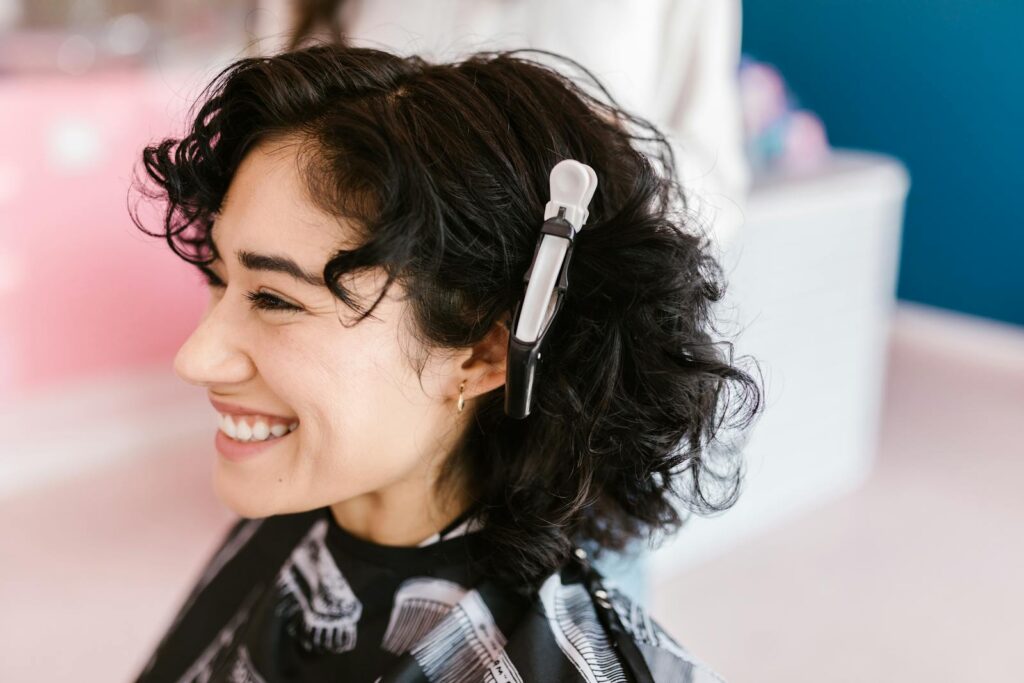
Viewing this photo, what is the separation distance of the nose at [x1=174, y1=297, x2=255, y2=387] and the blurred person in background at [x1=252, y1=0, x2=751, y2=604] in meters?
0.45

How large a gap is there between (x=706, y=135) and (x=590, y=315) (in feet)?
2.02

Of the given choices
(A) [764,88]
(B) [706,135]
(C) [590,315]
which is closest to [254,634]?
(C) [590,315]

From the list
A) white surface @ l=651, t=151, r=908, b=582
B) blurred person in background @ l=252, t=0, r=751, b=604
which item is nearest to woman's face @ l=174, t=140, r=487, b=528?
blurred person in background @ l=252, t=0, r=751, b=604

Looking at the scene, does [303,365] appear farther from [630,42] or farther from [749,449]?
[749,449]

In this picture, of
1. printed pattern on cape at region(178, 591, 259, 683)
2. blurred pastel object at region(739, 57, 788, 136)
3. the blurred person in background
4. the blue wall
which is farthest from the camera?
the blue wall

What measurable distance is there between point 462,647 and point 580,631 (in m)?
0.09

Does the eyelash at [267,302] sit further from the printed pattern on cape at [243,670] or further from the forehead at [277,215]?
the printed pattern on cape at [243,670]

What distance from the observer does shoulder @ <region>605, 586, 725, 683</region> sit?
78 centimetres

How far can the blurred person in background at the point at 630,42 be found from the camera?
48.9 inches

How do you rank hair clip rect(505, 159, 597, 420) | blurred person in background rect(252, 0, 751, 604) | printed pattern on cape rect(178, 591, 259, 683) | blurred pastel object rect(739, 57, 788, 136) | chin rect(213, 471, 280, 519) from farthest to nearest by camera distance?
blurred pastel object rect(739, 57, 788, 136)
blurred person in background rect(252, 0, 751, 604)
printed pattern on cape rect(178, 591, 259, 683)
chin rect(213, 471, 280, 519)
hair clip rect(505, 159, 597, 420)

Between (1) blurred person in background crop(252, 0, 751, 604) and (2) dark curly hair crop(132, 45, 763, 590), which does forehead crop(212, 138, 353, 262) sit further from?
(1) blurred person in background crop(252, 0, 751, 604)

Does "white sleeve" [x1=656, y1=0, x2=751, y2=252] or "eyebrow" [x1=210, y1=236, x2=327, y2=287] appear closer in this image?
"eyebrow" [x1=210, y1=236, x2=327, y2=287]

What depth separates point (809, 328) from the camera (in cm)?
225

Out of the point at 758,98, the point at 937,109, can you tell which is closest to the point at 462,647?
the point at 758,98
